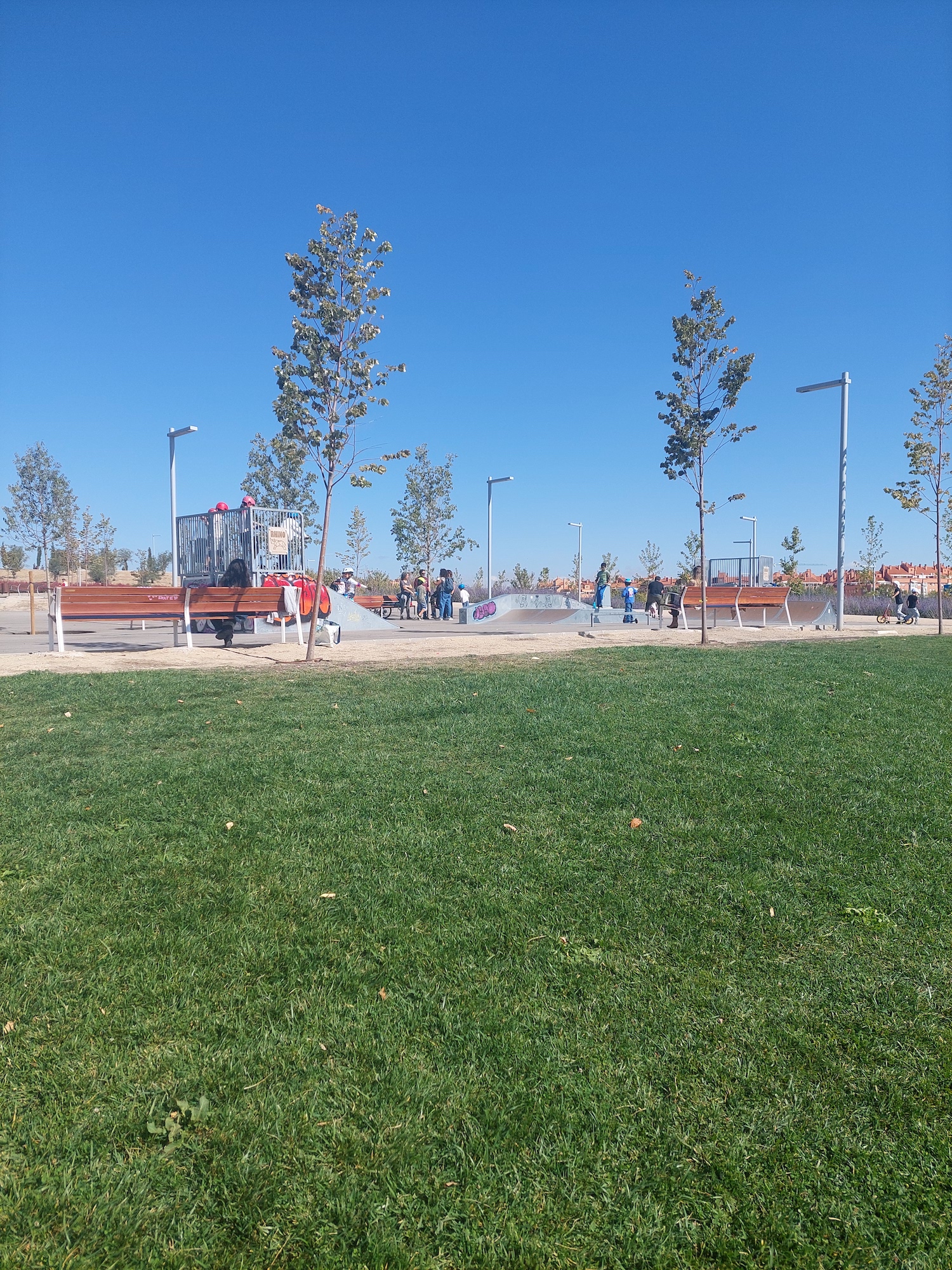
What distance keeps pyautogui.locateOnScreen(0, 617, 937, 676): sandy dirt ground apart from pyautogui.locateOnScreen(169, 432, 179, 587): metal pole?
21.5 feet

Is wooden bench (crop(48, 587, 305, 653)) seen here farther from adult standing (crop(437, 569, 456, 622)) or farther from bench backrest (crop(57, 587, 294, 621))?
adult standing (crop(437, 569, 456, 622))

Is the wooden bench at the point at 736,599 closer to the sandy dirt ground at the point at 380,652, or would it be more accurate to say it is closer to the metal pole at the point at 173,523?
the sandy dirt ground at the point at 380,652

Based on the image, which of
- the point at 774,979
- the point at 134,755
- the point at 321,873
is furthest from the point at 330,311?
the point at 774,979

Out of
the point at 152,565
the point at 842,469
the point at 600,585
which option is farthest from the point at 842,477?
the point at 152,565

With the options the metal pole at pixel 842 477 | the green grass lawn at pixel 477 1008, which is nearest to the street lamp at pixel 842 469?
the metal pole at pixel 842 477

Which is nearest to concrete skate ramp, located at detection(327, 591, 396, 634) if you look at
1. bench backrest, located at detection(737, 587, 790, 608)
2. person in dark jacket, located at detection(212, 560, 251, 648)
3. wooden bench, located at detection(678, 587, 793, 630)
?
person in dark jacket, located at detection(212, 560, 251, 648)

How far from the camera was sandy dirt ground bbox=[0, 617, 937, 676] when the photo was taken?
10234mm

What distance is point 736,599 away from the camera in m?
20.7

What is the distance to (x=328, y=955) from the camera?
2.91 meters

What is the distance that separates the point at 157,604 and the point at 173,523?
9.30 metres

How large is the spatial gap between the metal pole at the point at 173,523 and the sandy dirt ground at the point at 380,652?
21.5 feet

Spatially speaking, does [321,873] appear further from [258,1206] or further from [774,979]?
[774,979]

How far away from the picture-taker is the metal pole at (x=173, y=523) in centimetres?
2095

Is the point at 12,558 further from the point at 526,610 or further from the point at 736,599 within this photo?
the point at 736,599
